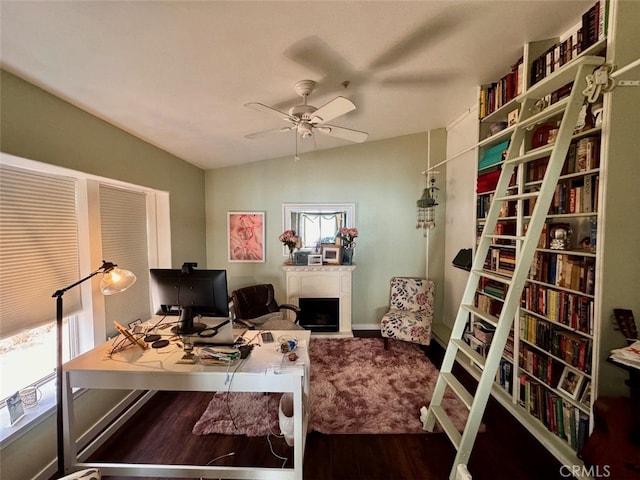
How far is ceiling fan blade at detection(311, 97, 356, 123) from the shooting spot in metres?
1.64

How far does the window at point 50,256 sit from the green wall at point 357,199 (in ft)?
5.34

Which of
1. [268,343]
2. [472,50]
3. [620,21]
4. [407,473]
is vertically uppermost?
[472,50]

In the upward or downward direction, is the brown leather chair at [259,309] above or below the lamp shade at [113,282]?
below

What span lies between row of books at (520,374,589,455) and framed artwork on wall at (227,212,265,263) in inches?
133

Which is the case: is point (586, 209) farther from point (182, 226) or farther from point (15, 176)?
point (182, 226)

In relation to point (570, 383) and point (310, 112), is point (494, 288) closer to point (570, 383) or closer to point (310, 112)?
point (570, 383)

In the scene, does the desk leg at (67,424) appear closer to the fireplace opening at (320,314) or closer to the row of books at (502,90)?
the fireplace opening at (320,314)

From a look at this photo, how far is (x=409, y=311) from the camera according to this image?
11.8 feet

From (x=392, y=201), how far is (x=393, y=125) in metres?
1.08

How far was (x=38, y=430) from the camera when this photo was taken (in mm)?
1621

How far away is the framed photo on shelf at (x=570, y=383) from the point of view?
1.72 metres

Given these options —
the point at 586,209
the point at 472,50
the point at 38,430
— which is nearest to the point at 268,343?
the point at 38,430

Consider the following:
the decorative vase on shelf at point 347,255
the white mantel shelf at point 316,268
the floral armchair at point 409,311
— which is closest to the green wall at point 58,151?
the white mantel shelf at point 316,268

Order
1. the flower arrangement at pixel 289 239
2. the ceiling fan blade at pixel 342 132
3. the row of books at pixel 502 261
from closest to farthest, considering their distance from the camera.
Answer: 1. the ceiling fan blade at pixel 342 132
2. the row of books at pixel 502 261
3. the flower arrangement at pixel 289 239
